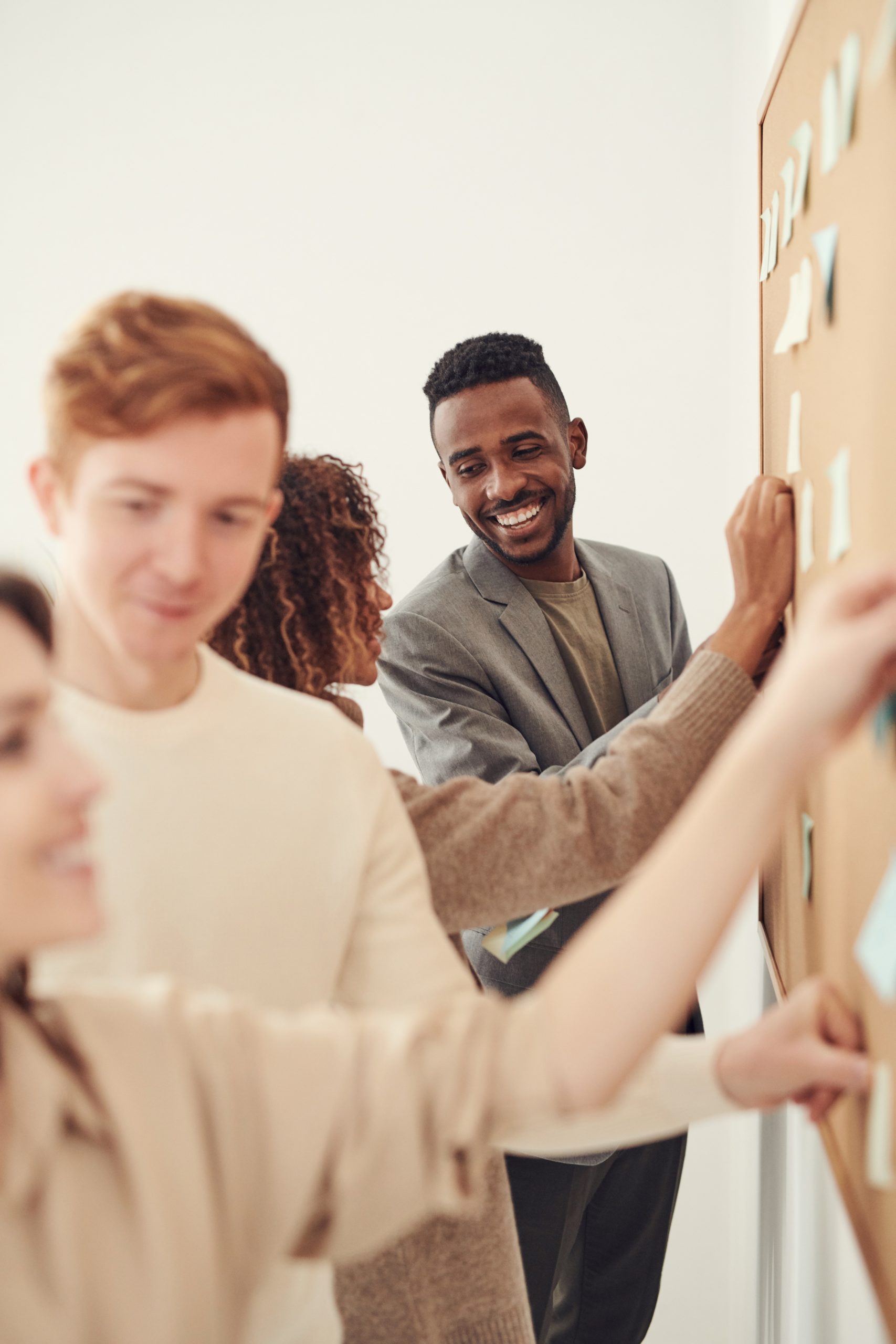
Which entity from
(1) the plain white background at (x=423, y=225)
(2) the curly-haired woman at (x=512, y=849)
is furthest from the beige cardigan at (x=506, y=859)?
(1) the plain white background at (x=423, y=225)

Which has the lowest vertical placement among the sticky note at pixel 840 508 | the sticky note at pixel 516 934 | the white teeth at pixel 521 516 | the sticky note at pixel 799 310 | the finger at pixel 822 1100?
the finger at pixel 822 1100

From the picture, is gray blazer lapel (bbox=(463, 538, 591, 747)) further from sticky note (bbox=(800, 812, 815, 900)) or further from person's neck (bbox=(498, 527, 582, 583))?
sticky note (bbox=(800, 812, 815, 900))

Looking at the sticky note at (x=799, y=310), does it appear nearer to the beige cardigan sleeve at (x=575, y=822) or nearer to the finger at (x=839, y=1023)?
the beige cardigan sleeve at (x=575, y=822)

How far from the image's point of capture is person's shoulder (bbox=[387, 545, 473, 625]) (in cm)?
154

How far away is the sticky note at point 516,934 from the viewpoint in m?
1.21

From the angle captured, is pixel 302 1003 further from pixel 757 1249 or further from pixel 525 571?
pixel 757 1249

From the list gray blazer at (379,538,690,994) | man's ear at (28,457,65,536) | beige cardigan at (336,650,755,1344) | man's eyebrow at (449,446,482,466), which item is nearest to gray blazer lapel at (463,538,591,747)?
gray blazer at (379,538,690,994)

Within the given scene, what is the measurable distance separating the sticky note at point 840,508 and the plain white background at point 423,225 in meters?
1.45

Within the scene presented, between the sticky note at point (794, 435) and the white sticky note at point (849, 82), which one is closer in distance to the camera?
the white sticky note at point (849, 82)

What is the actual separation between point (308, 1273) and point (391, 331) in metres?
2.05

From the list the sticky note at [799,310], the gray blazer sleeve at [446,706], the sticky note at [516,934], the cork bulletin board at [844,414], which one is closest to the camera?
the cork bulletin board at [844,414]

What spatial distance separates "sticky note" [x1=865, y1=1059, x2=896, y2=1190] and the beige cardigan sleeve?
349 millimetres

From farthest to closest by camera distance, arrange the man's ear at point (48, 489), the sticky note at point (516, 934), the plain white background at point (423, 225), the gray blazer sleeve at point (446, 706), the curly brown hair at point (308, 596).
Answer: the plain white background at point (423, 225), the gray blazer sleeve at point (446, 706), the sticky note at point (516, 934), the curly brown hair at point (308, 596), the man's ear at point (48, 489)

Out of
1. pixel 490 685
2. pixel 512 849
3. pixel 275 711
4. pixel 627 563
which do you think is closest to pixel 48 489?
pixel 275 711
